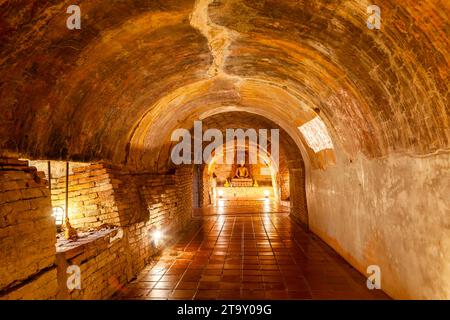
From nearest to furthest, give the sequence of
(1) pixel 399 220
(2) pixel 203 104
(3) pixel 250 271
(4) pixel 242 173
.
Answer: (1) pixel 399 220 → (3) pixel 250 271 → (2) pixel 203 104 → (4) pixel 242 173

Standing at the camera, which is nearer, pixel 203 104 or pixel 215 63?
pixel 215 63

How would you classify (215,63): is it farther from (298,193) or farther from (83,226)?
(298,193)

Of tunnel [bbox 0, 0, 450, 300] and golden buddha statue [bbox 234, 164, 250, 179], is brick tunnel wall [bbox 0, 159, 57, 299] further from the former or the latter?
golden buddha statue [bbox 234, 164, 250, 179]

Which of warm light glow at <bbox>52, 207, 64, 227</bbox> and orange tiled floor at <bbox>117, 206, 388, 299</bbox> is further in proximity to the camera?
warm light glow at <bbox>52, 207, 64, 227</bbox>

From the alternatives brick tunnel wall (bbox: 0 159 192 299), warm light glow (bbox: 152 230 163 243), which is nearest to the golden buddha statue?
brick tunnel wall (bbox: 0 159 192 299)

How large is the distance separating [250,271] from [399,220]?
284 centimetres

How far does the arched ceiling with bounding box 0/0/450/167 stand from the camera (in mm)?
2902

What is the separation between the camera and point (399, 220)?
412 centimetres

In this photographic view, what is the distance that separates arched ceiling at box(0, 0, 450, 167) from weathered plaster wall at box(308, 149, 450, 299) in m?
0.28

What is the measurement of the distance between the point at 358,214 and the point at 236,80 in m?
3.58

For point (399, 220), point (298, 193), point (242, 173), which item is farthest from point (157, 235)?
point (242, 173)

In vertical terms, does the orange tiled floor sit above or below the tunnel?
below

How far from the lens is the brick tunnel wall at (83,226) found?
315 centimetres

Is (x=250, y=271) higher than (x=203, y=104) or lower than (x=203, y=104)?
lower
